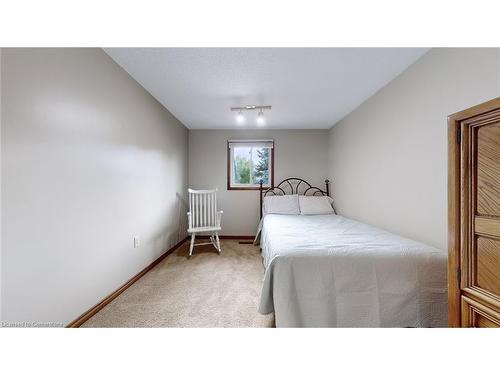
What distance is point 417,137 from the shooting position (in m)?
1.96

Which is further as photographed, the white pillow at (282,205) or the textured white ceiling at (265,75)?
the white pillow at (282,205)

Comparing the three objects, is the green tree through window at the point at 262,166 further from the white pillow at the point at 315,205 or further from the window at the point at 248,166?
the white pillow at the point at 315,205

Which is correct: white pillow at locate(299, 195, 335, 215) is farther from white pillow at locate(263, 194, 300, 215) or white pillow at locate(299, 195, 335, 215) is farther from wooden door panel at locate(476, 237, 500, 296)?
wooden door panel at locate(476, 237, 500, 296)

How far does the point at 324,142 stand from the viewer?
439 centimetres

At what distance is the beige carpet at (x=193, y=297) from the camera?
66.7 inches

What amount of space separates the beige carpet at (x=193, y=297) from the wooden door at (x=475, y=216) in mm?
1202

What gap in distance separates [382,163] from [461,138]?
65.1 inches

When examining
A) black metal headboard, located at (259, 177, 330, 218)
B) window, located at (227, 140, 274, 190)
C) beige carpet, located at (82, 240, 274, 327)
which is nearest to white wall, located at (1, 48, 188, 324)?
beige carpet, located at (82, 240, 274, 327)

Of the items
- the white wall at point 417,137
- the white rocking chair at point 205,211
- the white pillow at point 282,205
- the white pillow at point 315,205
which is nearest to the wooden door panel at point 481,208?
the white wall at point 417,137

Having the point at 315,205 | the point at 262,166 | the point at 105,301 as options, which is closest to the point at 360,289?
the point at 105,301

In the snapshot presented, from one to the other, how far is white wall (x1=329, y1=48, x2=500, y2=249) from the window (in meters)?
1.83
